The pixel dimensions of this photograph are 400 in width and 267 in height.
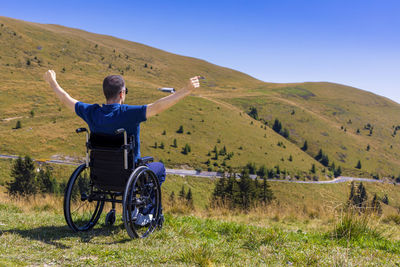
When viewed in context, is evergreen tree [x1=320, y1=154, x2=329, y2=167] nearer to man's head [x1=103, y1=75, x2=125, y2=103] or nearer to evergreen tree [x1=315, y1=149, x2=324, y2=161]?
evergreen tree [x1=315, y1=149, x2=324, y2=161]

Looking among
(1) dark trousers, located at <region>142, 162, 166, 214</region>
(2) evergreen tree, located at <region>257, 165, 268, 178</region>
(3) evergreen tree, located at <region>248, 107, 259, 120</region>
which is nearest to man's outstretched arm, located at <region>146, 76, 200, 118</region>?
→ (1) dark trousers, located at <region>142, 162, 166, 214</region>

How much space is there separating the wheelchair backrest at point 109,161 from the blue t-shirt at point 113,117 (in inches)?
4.8

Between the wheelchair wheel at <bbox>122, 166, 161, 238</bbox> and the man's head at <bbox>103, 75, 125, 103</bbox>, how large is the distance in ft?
3.70

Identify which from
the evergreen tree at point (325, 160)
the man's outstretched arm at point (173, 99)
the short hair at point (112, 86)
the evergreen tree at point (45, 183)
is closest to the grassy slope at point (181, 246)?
the man's outstretched arm at point (173, 99)

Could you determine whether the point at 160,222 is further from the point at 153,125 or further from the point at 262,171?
the point at 153,125


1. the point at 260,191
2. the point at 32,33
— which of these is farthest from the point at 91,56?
the point at 260,191

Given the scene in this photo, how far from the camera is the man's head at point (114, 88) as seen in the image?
14.8 feet

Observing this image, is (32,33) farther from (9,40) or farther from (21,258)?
(21,258)

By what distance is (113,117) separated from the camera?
177 inches

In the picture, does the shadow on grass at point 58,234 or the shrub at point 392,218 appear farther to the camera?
the shrub at point 392,218

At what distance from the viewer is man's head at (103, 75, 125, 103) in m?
4.50

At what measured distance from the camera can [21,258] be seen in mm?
3490

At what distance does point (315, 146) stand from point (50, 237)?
175699 millimetres

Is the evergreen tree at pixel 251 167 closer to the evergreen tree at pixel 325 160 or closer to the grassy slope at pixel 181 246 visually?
the evergreen tree at pixel 325 160
